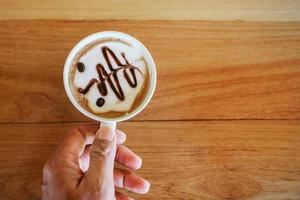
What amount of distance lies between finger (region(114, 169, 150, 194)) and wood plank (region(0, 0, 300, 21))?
0.25 m

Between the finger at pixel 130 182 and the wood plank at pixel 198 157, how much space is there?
20 millimetres

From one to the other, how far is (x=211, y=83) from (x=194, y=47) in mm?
65

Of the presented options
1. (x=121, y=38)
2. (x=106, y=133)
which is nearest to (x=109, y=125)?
(x=106, y=133)

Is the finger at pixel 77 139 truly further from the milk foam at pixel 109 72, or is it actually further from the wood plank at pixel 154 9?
the wood plank at pixel 154 9

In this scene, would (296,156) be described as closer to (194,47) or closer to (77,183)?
(194,47)

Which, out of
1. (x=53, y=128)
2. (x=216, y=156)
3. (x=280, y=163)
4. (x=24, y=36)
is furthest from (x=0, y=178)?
(x=280, y=163)

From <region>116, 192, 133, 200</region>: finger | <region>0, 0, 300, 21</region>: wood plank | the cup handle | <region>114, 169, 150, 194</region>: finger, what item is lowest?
<region>116, 192, 133, 200</region>: finger

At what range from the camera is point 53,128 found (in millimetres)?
624

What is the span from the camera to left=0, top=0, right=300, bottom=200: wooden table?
0.62m

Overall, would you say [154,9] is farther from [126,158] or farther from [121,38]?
[126,158]

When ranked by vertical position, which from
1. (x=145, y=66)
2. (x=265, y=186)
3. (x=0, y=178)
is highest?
(x=145, y=66)

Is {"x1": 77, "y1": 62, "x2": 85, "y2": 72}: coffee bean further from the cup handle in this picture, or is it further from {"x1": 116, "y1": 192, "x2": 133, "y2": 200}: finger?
{"x1": 116, "y1": 192, "x2": 133, "y2": 200}: finger

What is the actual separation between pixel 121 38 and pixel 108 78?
0.07 metres

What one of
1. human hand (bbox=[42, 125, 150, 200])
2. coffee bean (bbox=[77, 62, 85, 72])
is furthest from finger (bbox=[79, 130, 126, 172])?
coffee bean (bbox=[77, 62, 85, 72])
